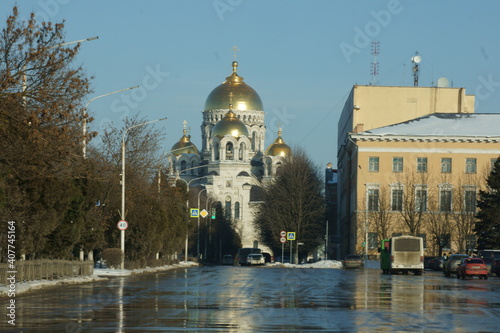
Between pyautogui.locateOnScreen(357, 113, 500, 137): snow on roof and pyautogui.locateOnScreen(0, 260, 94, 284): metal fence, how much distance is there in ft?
168

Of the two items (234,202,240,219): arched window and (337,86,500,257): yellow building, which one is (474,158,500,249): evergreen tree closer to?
(337,86,500,257): yellow building

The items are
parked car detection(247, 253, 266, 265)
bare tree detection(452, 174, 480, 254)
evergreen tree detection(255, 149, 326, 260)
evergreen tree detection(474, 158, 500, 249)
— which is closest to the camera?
evergreen tree detection(474, 158, 500, 249)

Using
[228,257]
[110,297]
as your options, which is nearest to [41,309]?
[110,297]

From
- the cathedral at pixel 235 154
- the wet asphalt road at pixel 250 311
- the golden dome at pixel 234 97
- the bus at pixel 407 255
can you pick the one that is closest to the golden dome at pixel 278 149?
the cathedral at pixel 235 154

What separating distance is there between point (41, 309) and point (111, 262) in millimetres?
31909

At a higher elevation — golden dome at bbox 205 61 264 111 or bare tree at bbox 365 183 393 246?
golden dome at bbox 205 61 264 111

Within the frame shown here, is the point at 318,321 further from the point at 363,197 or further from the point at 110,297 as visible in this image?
the point at 363,197

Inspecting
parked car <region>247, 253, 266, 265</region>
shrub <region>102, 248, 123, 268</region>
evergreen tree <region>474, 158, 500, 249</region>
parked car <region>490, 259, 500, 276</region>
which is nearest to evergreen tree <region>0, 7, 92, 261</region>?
shrub <region>102, 248, 123, 268</region>

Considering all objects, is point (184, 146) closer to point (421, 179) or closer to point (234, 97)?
point (234, 97)

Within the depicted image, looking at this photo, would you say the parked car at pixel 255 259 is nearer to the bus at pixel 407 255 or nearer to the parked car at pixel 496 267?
the bus at pixel 407 255

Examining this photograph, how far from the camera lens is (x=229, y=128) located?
159250 mm

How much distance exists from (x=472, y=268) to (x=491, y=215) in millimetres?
22013

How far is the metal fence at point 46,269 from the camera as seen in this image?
31.7 m

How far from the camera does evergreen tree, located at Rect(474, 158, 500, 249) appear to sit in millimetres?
71875
